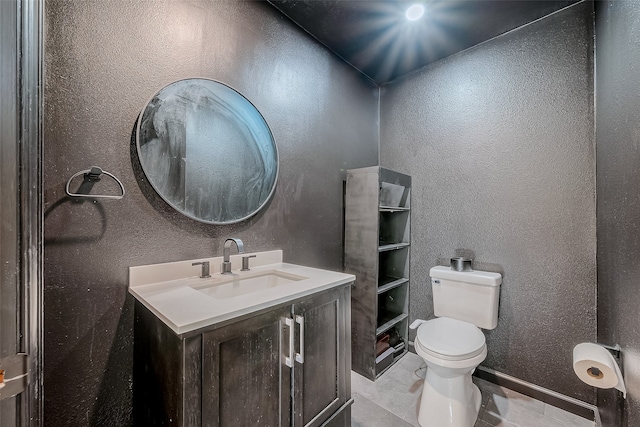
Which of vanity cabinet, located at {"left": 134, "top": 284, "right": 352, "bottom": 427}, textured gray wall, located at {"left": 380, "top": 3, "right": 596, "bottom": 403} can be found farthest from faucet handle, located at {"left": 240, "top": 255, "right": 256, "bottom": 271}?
textured gray wall, located at {"left": 380, "top": 3, "right": 596, "bottom": 403}

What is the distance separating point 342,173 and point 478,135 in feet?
3.53

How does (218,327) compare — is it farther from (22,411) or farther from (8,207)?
(8,207)

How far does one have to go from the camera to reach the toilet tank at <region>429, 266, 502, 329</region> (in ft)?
5.82

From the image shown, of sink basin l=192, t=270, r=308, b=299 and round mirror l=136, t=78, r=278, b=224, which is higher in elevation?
round mirror l=136, t=78, r=278, b=224

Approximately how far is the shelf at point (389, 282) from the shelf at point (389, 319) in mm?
276

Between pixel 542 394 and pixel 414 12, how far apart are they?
2660 mm

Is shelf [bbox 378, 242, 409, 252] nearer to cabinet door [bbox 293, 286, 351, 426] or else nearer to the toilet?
the toilet

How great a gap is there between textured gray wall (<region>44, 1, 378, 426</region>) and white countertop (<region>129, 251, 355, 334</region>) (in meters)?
0.07

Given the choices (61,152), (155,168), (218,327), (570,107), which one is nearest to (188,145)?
(155,168)

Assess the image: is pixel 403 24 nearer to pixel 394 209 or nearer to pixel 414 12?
pixel 414 12

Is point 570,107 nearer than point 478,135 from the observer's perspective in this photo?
Yes

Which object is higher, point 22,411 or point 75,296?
point 75,296

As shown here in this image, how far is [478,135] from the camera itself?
6.61 feet

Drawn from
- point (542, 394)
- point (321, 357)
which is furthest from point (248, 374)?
point (542, 394)
